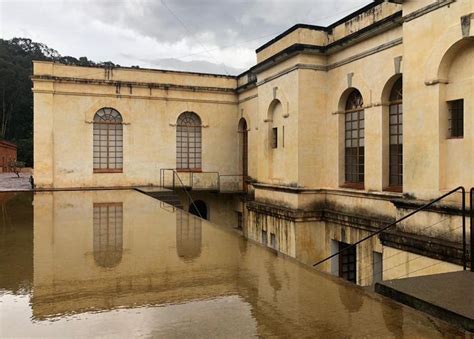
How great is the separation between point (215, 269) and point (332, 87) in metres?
8.58

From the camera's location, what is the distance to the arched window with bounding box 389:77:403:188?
10.2m

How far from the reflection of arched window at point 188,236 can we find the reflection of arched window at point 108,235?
2.87 ft

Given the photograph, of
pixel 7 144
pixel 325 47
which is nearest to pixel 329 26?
pixel 325 47

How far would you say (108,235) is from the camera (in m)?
7.11

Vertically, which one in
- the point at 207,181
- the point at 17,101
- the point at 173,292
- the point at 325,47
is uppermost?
the point at 17,101

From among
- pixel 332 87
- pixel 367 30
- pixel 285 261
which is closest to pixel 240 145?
pixel 332 87

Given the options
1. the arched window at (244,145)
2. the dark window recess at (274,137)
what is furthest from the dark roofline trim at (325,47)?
the arched window at (244,145)

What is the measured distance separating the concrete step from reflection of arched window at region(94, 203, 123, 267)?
3.30 metres

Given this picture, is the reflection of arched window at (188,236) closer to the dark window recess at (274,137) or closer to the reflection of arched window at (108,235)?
the reflection of arched window at (108,235)

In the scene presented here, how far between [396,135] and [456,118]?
3.02 meters

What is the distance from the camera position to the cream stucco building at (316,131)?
7.30 m

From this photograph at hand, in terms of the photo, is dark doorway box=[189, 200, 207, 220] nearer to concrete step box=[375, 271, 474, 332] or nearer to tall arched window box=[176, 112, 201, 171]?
tall arched window box=[176, 112, 201, 171]

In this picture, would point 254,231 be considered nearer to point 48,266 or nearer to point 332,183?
point 332,183

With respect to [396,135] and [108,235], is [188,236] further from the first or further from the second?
[396,135]
